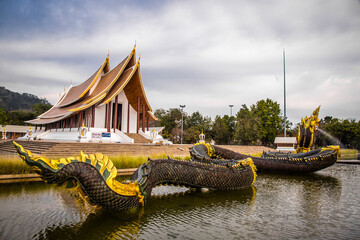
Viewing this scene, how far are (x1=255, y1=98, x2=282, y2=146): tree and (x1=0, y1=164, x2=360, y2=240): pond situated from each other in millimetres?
30171

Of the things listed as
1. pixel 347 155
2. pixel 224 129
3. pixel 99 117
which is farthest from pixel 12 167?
pixel 224 129

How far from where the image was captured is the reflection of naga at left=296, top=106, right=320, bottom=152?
29.8 ft

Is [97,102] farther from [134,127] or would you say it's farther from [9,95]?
[9,95]

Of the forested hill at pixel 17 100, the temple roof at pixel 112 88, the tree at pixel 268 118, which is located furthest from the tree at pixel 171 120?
the forested hill at pixel 17 100

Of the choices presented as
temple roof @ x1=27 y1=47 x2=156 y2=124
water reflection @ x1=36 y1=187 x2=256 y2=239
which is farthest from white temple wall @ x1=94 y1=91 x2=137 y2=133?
water reflection @ x1=36 y1=187 x2=256 y2=239

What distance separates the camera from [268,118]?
34.2m

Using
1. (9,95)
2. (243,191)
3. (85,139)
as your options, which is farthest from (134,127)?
(9,95)

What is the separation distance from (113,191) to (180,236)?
0.97 meters

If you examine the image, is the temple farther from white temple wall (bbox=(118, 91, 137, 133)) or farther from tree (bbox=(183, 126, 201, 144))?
tree (bbox=(183, 126, 201, 144))

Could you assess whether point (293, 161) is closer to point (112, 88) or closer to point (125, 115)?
point (112, 88)

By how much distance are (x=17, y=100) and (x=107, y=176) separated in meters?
124

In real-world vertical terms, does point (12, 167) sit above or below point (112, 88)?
below

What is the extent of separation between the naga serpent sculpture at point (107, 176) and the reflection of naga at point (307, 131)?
6.41 meters

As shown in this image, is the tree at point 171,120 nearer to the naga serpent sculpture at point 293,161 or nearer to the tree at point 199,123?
the tree at point 199,123
